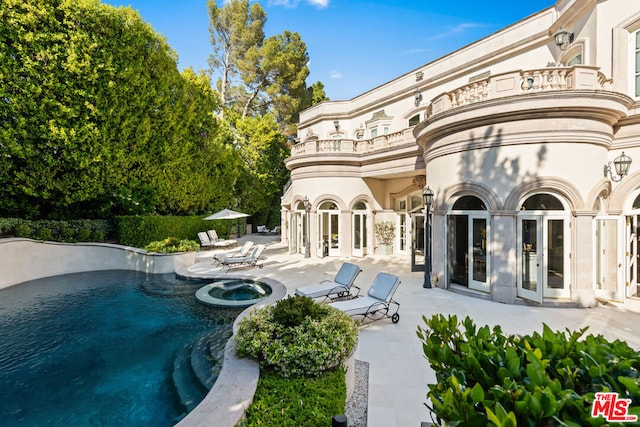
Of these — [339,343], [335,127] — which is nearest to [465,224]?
[339,343]

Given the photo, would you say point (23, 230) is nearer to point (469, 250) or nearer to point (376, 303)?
point (376, 303)

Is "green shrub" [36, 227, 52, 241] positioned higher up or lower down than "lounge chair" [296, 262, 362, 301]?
higher up

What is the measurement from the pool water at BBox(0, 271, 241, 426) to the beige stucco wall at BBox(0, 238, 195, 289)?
1218mm

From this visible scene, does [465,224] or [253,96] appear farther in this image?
[253,96]

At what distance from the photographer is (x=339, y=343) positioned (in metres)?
4.43

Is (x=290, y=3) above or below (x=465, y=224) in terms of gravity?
above

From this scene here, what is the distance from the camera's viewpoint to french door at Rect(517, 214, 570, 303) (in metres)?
8.55

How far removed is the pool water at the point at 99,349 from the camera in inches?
182

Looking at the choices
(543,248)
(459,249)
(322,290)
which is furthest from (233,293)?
(543,248)

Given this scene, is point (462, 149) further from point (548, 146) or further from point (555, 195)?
point (555, 195)

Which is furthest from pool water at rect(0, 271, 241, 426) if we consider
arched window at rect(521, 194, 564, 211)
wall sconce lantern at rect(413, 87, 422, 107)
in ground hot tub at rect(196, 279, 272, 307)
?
wall sconce lantern at rect(413, 87, 422, 107)

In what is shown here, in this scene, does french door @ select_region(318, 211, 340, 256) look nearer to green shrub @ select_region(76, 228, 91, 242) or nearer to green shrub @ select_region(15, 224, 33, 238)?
green shrub @ select_region(76, 228, 91, 242)

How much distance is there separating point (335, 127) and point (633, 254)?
16.7 meters

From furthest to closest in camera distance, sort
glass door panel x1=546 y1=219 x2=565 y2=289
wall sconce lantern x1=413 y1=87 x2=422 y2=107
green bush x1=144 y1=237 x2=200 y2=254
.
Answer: wall sconce lantern x1=413 y1=87 x2=422 y2=107 < green bush x1=144 y1=237 x2=200 y2=254 < glass door panel x1=546 y1=219 x2=565 y2=289
